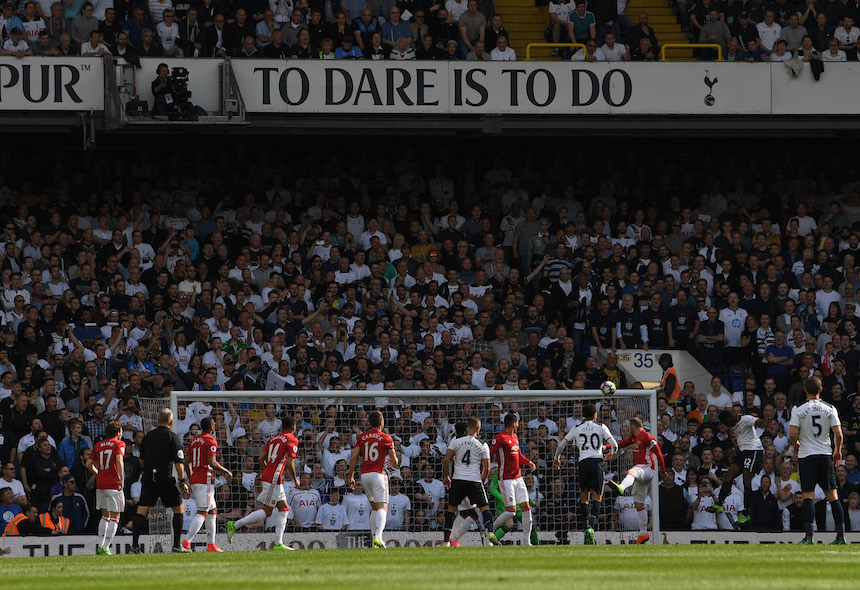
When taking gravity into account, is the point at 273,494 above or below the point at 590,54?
below

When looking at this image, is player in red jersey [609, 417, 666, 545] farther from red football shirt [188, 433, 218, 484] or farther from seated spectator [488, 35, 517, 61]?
seated spectator [488, 35, 517, 61]

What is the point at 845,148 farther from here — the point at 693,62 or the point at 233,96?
the point at 233,96

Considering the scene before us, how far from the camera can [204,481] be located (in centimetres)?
1736

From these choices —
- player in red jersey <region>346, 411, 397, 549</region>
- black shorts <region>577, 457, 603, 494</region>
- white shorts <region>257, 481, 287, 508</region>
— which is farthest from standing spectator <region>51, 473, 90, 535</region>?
black shorts <region>577, 457, 603, 494</region>

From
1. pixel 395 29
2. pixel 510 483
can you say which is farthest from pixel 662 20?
pixel 510 483

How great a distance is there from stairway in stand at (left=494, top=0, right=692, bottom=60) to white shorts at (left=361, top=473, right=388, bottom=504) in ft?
37.2

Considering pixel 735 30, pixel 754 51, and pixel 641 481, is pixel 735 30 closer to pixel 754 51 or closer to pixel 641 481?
pixel 754 51

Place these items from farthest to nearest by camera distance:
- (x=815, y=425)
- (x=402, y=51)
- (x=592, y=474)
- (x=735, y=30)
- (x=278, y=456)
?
(x=735, y=30) → (x=402, y=51) → (x=592, y=474) → (x=278, y=456) → (x=815, y=425)

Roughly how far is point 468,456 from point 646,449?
252cm

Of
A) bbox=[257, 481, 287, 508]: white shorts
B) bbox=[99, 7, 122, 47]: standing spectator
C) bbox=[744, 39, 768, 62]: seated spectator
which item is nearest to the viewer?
bbox=[257, 481, 287, 508]: white shorts

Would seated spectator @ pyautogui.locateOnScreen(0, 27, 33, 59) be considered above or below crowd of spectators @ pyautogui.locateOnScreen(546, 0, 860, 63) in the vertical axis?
below

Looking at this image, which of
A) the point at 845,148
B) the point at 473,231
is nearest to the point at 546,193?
the point at 473,231

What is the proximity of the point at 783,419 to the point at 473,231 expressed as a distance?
627cm

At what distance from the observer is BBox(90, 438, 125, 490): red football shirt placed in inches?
667
